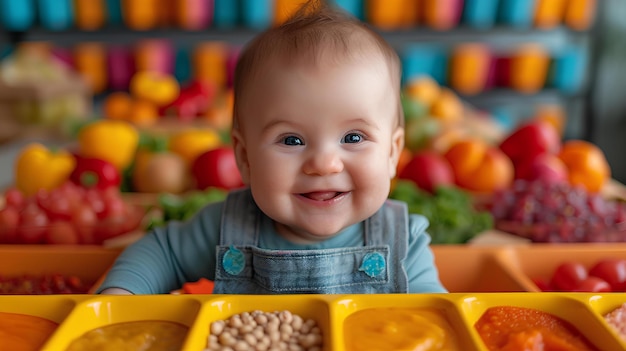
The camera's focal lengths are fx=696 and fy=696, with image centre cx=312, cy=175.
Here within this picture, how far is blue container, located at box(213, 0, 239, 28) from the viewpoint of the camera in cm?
500

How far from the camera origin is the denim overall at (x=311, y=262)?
114cm

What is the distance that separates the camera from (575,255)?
1.46m

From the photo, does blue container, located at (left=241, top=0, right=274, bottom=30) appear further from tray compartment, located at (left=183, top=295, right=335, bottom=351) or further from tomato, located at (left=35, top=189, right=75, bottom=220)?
tray compartment, located at (left=183, top=295, right=335, bottom=351)

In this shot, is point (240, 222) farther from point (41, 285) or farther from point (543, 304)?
point (543, 304)

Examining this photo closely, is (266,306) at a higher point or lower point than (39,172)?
higher

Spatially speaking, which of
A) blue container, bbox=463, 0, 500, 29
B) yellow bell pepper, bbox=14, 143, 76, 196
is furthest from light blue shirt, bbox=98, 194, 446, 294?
blue container, bbox=463, 0, 500, 29

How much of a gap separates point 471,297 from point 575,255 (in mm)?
648

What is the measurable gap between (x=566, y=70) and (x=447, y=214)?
4133 millimetres

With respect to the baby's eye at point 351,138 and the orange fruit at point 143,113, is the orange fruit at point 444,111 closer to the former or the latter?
the orange fruit at point 143,113

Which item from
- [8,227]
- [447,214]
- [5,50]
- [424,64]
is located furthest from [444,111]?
[5,50]

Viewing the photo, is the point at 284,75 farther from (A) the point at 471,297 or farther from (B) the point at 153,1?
(B) the point at 153,1

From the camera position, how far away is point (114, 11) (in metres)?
5.03

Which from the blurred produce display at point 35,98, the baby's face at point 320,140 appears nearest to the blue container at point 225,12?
the blurred produce display at point 35,98

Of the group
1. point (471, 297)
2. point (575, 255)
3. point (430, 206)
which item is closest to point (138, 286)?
point (471, 297)
